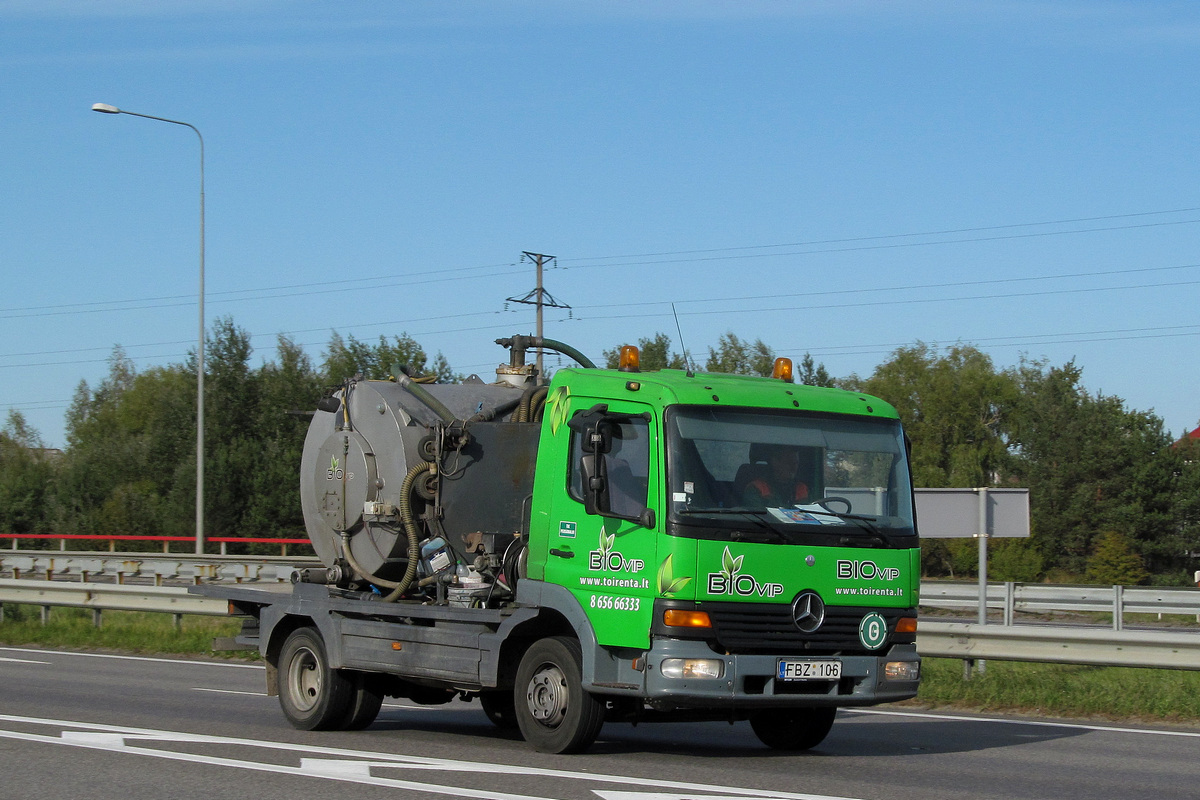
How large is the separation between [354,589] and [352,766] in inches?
121

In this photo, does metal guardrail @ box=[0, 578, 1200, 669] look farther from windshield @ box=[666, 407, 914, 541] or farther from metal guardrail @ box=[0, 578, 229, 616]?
metal guardrail @ box=[0, 578, 229, 616]

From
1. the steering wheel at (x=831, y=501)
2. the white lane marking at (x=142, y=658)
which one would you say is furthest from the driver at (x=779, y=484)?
the white lane marking at (x=142, y=658)

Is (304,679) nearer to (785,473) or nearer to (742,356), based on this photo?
(785,473)

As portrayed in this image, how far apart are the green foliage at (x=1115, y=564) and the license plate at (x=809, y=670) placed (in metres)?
42.8

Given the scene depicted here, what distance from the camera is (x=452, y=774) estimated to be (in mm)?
8555

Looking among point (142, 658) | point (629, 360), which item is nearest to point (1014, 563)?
point (142, 658)

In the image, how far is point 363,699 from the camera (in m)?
11.4

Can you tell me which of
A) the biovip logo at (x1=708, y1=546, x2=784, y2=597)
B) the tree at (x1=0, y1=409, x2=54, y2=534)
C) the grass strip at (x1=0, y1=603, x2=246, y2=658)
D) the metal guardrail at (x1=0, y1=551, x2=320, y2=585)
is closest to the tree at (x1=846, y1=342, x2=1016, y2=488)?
the tree at (x1=0, y1=409, x2=54, y2=534)

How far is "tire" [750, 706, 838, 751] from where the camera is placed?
10.1m

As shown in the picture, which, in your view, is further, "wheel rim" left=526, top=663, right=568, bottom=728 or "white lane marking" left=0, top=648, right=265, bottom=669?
"white lane marking" left=0, top=648, right=265, bottom=669

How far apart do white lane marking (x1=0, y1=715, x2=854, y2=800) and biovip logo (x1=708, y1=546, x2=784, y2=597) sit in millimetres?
1195

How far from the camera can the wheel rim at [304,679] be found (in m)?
11.5

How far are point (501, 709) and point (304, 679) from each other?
1.75 m

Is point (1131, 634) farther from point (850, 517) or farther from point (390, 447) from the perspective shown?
point (390, 447)
